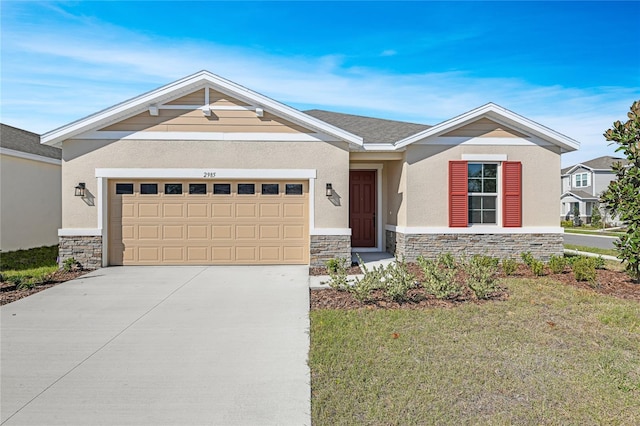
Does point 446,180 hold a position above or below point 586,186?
below

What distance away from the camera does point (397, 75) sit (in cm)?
1515

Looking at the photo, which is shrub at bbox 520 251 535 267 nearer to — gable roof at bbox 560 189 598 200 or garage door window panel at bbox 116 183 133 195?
garage door window panel at bbox 116 183 133 195

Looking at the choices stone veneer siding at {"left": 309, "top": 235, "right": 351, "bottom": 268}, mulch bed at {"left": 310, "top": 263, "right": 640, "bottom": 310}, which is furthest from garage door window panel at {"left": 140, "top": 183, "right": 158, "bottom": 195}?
mulch bed at {"left": 310, "top": 263, "right": 640, "bottom": 310}

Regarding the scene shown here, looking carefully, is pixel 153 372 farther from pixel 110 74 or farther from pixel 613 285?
pixel 110 74

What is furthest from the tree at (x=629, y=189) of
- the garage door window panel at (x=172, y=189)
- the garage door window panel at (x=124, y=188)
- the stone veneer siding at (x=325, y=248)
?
the garage door window panel at (x=124, y=188)

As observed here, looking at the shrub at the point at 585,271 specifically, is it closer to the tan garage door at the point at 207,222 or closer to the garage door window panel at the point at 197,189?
the tan garage door at the point at 207,222

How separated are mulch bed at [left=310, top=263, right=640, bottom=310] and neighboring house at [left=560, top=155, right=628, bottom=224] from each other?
2981 cm

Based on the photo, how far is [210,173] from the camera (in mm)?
9938

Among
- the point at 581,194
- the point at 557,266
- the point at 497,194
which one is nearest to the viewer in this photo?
the point at 557,266

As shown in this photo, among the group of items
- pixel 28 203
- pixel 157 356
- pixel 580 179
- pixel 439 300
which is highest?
pixel 580 179

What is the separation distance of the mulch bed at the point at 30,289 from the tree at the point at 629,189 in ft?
38.6

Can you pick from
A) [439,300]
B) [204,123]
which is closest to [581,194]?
[439,300]

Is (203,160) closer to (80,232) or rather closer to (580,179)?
(80,232)

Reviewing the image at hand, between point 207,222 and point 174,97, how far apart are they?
3336mm
